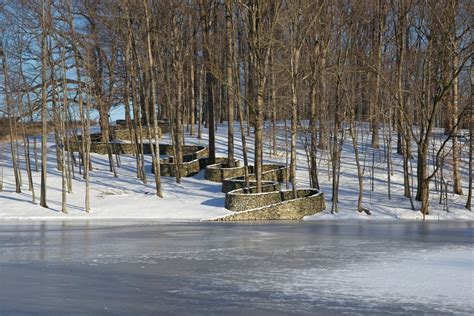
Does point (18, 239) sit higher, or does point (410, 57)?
point (410, 57)

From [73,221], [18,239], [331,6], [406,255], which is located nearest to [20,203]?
[73,221]

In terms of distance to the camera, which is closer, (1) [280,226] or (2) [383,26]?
(1) [280,226]

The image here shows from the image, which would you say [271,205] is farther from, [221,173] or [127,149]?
[127,149]

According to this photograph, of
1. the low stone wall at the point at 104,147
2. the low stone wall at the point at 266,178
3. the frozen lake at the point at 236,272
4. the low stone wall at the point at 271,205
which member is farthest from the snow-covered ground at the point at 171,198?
the frozen lake at the point at 236,272

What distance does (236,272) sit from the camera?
35.4 feet

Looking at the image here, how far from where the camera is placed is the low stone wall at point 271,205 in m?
25.3

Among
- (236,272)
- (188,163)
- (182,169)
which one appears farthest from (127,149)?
(236,272)

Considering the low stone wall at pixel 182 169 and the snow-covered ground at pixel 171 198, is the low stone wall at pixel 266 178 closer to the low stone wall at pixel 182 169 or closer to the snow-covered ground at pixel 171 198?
the snow-covered ground at pixel 171 198

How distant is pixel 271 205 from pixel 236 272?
15.0m

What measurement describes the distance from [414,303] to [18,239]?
11.8 m

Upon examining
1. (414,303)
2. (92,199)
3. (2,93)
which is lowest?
(92,199)

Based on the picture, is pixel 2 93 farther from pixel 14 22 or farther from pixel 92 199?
pixel 92 199

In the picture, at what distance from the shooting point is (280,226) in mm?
21344

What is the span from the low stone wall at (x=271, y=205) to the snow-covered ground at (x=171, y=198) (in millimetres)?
525
